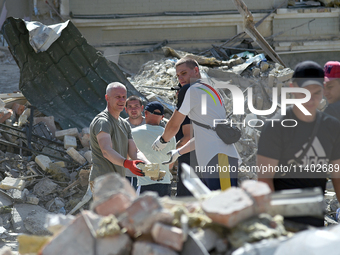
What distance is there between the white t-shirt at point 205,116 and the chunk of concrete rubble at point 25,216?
307 centimetres

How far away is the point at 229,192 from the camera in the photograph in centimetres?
209

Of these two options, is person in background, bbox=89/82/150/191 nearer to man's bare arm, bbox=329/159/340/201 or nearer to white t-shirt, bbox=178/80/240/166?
white t-shirt, bbox=178/80/240/166

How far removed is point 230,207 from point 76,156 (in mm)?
5168

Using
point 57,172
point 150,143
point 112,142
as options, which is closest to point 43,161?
point 57,172

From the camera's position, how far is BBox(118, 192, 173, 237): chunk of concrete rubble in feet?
6.40

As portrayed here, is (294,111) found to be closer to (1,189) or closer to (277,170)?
(277,170)

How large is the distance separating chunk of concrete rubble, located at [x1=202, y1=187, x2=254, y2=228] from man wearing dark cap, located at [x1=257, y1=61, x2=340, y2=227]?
1.87 feet

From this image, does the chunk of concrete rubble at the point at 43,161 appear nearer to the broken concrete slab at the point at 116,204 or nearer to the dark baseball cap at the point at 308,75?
the broken concrete slab at the point at 116,204

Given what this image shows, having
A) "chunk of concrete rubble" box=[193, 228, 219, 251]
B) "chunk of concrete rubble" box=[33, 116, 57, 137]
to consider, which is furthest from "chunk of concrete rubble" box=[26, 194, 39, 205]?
"chunk of concrete rubble" box=[193, 228, 219, 251]

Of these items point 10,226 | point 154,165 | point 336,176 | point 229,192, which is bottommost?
point 10,226

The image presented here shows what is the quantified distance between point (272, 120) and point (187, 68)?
1484 mm

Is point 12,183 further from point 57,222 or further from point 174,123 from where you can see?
point 57,222

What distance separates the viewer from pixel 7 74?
11.4 metres

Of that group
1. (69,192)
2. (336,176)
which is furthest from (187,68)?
(69,192)
